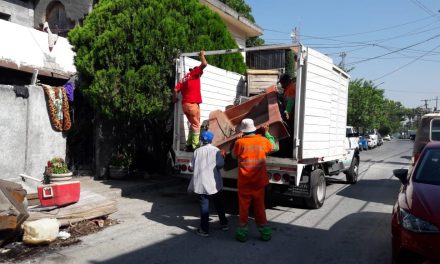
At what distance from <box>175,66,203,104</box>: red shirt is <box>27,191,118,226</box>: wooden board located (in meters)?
2.38

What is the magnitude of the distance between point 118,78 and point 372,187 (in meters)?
7.54

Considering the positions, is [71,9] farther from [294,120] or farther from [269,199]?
[294,120]

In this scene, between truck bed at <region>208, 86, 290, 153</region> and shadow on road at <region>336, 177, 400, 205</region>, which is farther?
shadow on road at <region>336, 177, 400, 205</region>

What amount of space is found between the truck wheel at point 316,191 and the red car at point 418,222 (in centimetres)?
305

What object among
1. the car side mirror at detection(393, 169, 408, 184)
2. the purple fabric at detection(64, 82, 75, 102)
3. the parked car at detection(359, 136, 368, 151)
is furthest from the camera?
the parked car at detection(359, 136, 368, 151)

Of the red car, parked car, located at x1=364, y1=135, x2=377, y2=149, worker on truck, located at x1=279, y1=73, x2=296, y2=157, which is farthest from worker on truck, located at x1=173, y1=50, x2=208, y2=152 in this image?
parked car, located at x1=364, y1=135, x2=377, y2=149

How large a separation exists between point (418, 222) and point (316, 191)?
425 cm

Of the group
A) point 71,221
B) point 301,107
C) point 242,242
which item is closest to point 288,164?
point 301,107

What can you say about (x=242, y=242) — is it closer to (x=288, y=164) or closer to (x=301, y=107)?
(x=288, y=164)

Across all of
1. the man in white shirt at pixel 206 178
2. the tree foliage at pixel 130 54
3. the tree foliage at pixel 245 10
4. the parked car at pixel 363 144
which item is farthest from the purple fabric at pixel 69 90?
the parked car at pixel 363 144

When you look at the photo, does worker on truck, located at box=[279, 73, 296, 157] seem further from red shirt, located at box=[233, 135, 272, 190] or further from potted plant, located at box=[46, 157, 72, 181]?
potted plant, located at box=[46, 157, 72, 181]

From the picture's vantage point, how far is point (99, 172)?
10.7 m

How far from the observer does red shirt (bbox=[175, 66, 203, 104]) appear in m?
8.18

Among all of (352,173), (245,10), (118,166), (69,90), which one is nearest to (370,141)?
(245,10)
